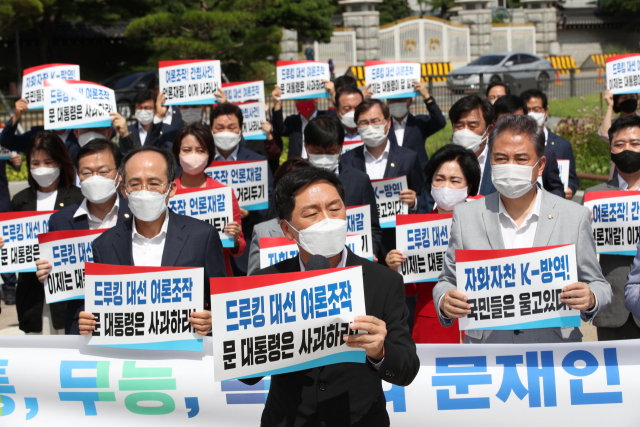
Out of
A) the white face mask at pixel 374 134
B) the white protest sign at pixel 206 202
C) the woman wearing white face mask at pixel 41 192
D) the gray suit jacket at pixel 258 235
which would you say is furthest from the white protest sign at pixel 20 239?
→ the white face mask at pixel 374 134

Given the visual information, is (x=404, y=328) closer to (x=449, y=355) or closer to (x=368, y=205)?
(x=449, y=355)

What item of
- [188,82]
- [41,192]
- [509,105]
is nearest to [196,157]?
[41,192]

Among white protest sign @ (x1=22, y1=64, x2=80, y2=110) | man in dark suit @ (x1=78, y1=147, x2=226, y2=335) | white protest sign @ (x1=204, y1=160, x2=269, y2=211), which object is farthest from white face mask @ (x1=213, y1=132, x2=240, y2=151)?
man in dark suit @ (x1=78, y1=147, x2=226, y2=335)

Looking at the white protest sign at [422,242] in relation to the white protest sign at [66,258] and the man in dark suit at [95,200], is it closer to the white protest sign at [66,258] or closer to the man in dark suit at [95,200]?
the man in dark suit at [95,200]

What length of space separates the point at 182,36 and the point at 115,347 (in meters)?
20.6

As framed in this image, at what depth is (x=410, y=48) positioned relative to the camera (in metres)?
36.6

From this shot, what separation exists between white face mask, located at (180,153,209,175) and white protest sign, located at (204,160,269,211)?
27.4 inches

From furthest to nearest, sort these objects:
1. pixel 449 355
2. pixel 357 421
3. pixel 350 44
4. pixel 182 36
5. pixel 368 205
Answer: pixel 350 44 < pixel 182 36 < pixel 368 205 < pixel 449 355 < pixel 357 421

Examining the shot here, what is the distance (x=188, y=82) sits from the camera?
324 inches

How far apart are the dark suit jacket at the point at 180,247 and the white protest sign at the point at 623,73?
5.34m

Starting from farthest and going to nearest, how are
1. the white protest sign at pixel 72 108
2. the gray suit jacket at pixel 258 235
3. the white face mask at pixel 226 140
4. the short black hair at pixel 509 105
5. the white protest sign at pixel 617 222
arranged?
the white protest sign at pixel 72 108
the short black hair at pixel 509 105
the white face mask at pixel 226 140
the white protest sign at pixel 617 222
the gray suit jacket at pixel 258 235

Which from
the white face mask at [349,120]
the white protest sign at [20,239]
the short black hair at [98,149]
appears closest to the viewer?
the short black hair at [98,149]

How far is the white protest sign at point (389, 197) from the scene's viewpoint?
5777 millimetres

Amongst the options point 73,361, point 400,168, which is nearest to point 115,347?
point 73,361
